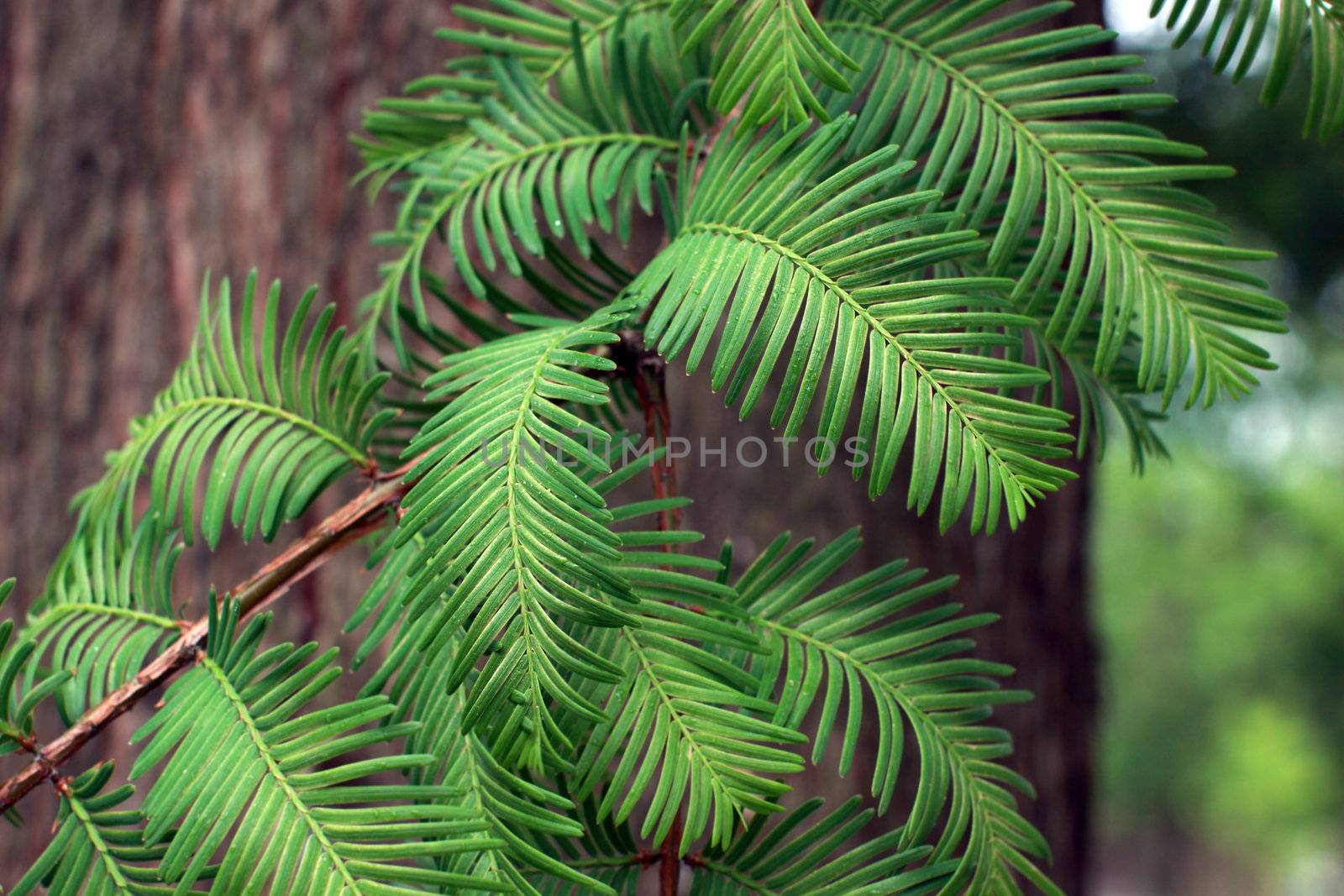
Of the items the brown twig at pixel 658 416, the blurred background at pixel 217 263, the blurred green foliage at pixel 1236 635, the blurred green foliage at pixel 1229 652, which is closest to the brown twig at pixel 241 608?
the brown twig at pixel 658 416

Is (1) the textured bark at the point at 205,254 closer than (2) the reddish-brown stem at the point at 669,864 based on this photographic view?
No

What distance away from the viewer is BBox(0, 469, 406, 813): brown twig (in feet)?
1.32

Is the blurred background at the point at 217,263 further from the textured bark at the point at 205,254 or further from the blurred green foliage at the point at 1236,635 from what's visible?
the blurred green foliage at the point at 1236,635

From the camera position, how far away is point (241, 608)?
439mm

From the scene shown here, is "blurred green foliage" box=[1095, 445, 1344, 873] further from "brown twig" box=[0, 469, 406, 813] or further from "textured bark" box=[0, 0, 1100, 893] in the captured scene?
"brown twig" box=[0, 469, 406, 813]

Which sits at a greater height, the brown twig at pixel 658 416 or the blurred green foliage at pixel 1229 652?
the brown twig at pixel 658 416

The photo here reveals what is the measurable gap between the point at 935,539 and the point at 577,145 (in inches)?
16.6

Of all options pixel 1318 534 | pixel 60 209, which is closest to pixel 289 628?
pixel 60 209

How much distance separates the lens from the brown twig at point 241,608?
1.32ft

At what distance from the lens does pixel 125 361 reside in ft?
2.75

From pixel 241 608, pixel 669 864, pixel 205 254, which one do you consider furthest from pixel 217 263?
pixel 669 864

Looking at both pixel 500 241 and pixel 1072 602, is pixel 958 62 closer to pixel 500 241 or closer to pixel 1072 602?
pixel 500 241

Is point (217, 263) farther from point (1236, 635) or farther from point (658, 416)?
point (1236, 635)

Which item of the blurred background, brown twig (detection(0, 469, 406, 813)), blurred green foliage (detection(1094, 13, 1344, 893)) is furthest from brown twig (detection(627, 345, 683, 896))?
blurred green foliage (detection(1094, 13, 1344, 893))
